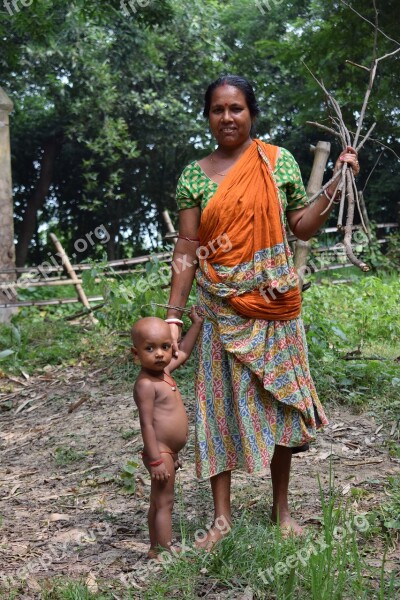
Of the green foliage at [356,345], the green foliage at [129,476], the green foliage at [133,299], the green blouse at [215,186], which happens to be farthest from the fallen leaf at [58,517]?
the green foliage at [133,299]

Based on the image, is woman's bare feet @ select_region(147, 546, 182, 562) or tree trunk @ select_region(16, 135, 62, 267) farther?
tree trunk @ select_region(16, 135, 62, 267)

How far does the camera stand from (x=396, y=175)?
14.1m

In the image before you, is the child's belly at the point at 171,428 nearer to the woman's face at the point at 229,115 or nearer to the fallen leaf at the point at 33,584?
the fallen leaf at the point at 33,584

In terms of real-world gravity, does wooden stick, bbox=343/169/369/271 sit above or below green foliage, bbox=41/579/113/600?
above

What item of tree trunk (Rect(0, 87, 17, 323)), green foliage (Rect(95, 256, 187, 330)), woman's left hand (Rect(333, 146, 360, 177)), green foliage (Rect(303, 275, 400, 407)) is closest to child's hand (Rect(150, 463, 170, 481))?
woman's left hand (Rect(333, 146, 360, 177))

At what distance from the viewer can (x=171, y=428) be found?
319 centimetres

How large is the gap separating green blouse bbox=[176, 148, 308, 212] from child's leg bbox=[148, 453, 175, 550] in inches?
41.4

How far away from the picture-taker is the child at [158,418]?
3115mm

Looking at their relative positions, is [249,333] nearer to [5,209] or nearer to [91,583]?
[91,583]

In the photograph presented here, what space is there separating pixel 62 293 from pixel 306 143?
612cm

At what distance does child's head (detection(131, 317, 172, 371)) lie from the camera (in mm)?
3104

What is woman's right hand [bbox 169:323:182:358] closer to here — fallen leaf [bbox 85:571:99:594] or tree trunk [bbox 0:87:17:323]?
fallen leaf [bbox 85:571:99:594]

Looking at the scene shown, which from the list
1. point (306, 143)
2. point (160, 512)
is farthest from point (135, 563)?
point (306, 143)

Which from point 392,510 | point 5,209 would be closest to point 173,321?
point 392,510
